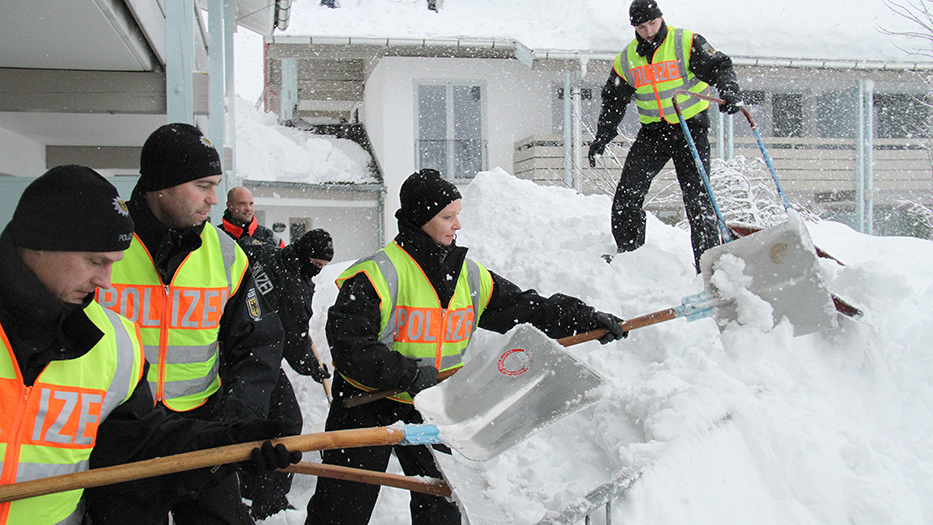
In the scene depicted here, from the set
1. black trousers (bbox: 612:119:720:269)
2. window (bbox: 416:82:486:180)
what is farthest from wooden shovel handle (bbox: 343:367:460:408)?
window (bbox: 416:82:486:180)

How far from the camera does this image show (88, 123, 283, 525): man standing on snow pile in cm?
190

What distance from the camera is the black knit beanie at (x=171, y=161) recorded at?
77.1 inches

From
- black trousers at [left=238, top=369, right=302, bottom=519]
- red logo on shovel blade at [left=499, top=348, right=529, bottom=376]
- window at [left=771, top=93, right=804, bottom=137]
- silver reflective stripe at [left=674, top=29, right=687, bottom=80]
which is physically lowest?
black trousers at [left=238, top=369, right=302, bottom=519]

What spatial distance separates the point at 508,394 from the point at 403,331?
0.45m

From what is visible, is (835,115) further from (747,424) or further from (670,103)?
(747,424)

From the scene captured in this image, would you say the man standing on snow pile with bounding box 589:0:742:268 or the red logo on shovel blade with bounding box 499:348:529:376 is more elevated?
the man standing on snow pile with bounding box 589:0:742:268

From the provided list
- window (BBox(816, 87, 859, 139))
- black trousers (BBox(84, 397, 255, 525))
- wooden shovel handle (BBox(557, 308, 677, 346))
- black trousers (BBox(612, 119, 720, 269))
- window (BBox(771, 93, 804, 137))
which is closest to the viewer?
black trousers (BBox(84, 397, 255, 525))

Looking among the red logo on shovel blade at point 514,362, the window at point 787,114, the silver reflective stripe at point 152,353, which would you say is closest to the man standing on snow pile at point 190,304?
the silver reflective stripe at point 152,353

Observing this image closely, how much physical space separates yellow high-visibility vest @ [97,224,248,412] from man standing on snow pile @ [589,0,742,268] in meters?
2.97

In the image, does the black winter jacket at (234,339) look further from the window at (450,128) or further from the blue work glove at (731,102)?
the window at (450,128)

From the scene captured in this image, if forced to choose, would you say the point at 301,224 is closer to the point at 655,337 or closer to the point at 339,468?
the point at 655,337

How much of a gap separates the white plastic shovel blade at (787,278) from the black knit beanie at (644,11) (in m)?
1.68

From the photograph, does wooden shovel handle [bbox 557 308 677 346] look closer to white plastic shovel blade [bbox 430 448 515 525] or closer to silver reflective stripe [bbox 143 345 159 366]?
white plastic shovel blade [bbox 430 448 515 525]

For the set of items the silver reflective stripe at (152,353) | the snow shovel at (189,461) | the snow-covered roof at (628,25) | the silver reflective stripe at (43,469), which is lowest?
the snow shovel at (189,461)
